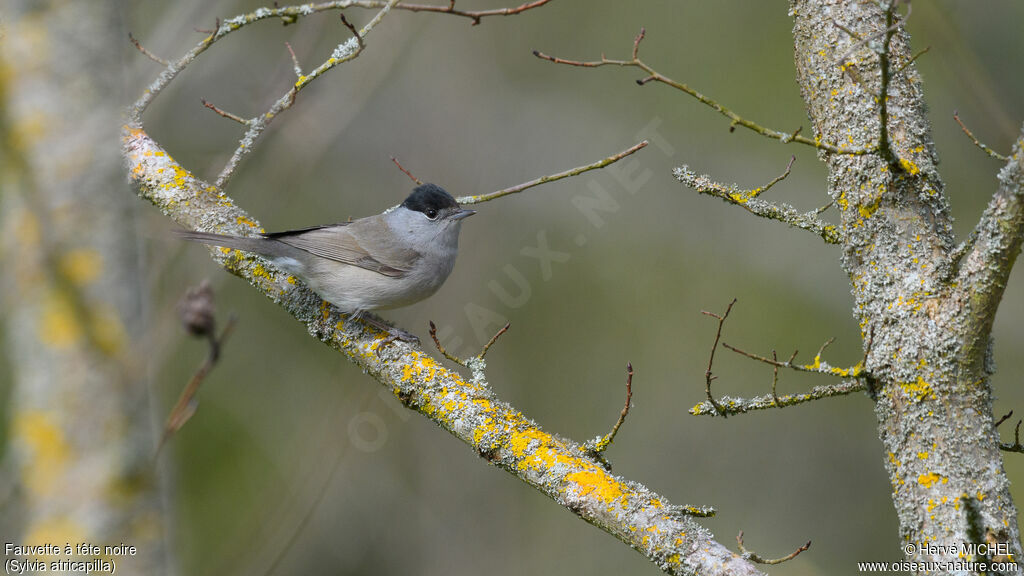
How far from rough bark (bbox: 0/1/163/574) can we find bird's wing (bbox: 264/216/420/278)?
3.00m

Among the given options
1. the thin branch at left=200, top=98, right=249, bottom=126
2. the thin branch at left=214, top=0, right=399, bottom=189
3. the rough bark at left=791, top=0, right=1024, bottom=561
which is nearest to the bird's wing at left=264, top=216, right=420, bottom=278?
the thin branch at left=214, top=0, right=399, bottom=189

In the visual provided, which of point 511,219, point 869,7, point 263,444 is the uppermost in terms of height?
point 869,7

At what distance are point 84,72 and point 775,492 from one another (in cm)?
820

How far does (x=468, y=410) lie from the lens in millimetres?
2945

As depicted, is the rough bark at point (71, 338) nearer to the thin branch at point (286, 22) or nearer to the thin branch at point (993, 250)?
the thin branch at point (286, 22)

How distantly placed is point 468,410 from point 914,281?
1656mm

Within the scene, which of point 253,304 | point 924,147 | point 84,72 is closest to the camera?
point 84,72

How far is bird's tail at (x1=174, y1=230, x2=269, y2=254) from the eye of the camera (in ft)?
11.3

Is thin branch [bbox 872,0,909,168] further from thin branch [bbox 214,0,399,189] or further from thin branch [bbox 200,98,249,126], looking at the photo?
thin branch [bbox 200,98,249,126]

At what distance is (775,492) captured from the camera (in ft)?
26.6

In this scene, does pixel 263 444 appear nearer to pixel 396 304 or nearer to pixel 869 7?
pixel 396 304

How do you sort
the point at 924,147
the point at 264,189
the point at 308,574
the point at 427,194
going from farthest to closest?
1. the point at 308,574
2. the point at 427,194
3. the point at 264,189
4. the point at 924,147

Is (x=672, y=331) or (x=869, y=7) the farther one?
(x=672, y=331)

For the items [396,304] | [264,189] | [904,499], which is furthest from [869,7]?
[396,304]
